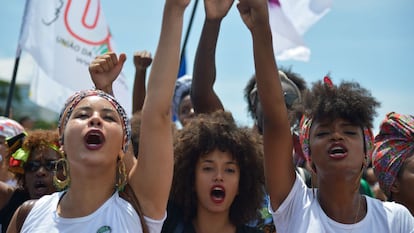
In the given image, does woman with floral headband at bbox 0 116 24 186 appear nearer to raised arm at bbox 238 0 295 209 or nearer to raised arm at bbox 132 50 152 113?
raised arm at bbox 132 50 152 113

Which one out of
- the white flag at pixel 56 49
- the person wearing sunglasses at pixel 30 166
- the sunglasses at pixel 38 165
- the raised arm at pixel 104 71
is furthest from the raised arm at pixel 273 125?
the white flag at pixel 56 49

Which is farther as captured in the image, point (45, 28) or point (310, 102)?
point (45, 28)

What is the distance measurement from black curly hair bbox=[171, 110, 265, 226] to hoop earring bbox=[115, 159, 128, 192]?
0.65 m

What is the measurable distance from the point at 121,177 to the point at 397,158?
5.76 ft

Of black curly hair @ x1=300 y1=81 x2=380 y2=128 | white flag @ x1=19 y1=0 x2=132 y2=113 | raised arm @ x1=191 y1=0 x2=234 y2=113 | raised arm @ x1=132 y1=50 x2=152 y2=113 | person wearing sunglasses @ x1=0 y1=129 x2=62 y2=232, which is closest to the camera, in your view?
black curly hair @ x1=300 y1=81 x2=380 y2=128

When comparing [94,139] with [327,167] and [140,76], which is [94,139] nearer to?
[327,167]

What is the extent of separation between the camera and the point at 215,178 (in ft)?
11.0

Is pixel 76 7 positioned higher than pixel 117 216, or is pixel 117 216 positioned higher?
pixel 76 7

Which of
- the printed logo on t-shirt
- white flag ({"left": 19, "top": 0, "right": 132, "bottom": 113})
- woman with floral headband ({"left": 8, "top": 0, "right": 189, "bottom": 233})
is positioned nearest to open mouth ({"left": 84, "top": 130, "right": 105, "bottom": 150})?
woman with floral headband ({"left": 8, "top": 0, "right": 189, "bottom": 233})

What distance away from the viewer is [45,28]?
6.77m

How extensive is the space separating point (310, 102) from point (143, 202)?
1.11m

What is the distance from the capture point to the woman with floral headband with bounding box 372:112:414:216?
351 centimetres

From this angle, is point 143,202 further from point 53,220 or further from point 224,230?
point 224,230

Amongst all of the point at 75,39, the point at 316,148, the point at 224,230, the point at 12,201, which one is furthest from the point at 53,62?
the point at 316,148
